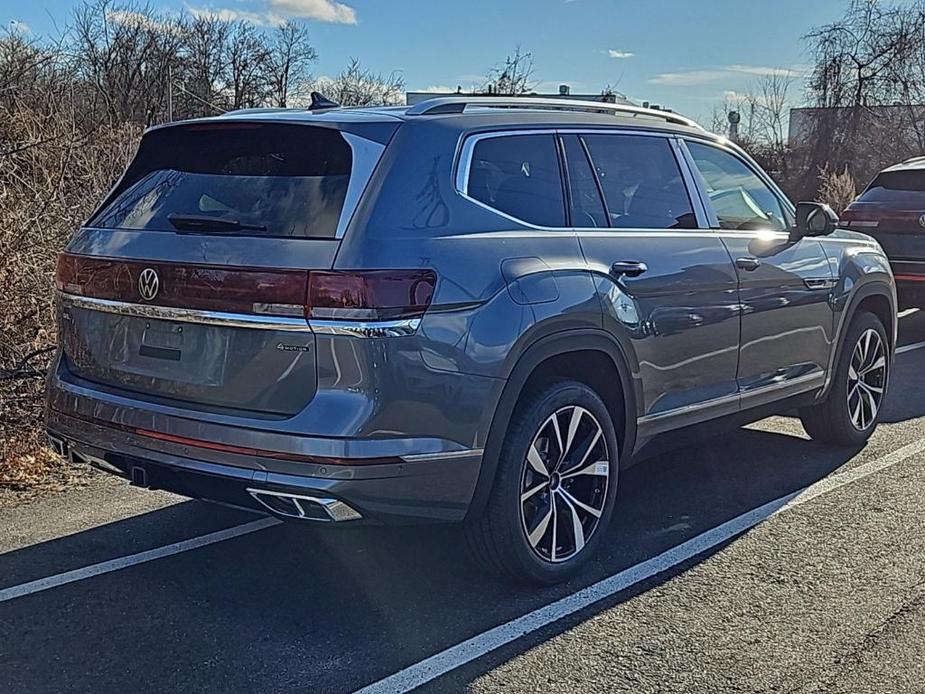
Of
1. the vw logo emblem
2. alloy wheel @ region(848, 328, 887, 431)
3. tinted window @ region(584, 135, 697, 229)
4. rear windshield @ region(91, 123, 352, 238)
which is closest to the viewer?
rear windshield @ region(91, 123, 352, 238)

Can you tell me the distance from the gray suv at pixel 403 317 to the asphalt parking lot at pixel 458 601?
1.21 ft

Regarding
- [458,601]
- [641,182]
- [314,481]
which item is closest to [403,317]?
[314,481]

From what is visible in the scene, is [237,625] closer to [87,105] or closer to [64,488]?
[64,488]

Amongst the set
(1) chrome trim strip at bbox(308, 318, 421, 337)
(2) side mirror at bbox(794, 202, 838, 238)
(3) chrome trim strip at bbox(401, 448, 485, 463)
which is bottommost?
(3) chrome trim strip at bbox(401, 448, 485, 463)

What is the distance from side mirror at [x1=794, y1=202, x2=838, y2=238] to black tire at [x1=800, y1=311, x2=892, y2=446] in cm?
80

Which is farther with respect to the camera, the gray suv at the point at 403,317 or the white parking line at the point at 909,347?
the white parking line at the point at 909,347

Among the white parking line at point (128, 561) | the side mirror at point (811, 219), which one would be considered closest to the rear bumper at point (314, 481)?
the white parking line at point (128, 561)

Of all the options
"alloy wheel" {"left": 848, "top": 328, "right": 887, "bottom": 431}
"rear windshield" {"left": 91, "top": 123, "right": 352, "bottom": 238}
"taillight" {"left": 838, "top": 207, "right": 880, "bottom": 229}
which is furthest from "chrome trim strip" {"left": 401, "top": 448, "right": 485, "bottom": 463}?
"taillight" {"left": 838, "top": 207, "right": 880, "bottom": 229}

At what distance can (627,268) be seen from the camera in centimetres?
439

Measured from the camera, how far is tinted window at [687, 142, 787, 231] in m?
5.23

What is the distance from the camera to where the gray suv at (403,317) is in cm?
347

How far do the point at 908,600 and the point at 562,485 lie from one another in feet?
4.83

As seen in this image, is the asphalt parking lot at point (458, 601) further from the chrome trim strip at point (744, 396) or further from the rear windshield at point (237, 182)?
the rear windshield at point (237, 182)

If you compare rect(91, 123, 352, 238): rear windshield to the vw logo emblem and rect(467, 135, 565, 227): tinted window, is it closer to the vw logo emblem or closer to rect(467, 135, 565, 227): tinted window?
the vw logo emblem
